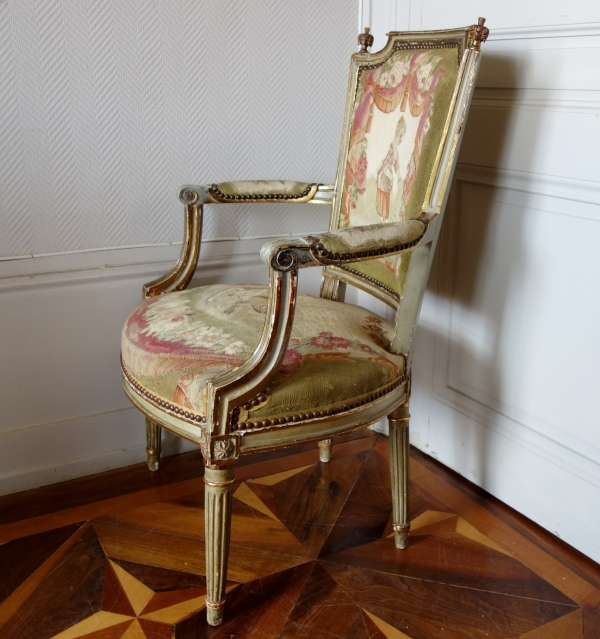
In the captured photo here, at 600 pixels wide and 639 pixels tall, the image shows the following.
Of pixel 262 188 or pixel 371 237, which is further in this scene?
pixel 262 188

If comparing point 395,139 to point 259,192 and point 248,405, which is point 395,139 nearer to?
point 259,192

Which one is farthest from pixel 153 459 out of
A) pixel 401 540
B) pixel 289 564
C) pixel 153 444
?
pixel 401 540

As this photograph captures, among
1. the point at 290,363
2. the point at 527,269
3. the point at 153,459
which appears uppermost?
the point at 527,269

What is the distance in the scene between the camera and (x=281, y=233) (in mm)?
1552

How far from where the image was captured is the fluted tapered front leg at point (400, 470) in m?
1.15

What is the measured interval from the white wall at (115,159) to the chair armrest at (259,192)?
126mm

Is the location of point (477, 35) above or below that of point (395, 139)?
above

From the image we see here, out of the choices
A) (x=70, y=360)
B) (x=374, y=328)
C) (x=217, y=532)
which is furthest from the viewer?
(x=70, y=360)

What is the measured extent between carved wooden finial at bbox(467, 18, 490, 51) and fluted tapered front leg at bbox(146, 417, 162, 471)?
92 centimetres

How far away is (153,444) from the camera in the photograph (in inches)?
56.7

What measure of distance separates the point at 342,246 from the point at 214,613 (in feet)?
1.91

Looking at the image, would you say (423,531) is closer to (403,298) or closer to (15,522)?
(403,298)

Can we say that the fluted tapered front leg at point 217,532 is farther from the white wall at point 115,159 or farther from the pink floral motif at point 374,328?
Result: the white wall at point 115,159

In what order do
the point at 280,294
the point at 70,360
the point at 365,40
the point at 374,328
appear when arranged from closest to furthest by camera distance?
the point at 280,294 → the point at 374,328 → the point at 365,40 → the point at 70,360
